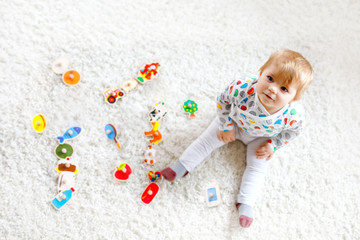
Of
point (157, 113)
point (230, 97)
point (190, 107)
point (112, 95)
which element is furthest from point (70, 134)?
point (230, 97)

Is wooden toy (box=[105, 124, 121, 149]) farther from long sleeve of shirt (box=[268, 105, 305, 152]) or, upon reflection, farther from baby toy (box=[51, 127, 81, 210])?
long sleeve of shirt (box=[268, 105, 305, 152])

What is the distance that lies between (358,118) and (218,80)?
0.51m

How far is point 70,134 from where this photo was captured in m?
1.02

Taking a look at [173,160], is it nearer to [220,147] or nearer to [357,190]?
[220,147]

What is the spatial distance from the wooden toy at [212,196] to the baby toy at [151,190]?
0.16 m

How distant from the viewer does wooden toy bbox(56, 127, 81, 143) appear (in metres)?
1.02

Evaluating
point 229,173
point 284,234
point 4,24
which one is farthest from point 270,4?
point 4,24

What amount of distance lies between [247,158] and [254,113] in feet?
0.80

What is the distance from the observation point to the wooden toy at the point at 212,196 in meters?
1.00

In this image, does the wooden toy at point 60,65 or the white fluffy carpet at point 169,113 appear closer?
the white fluffy carpet at point 169,113

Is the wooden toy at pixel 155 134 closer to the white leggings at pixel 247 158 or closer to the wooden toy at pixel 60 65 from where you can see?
the white leggings at pixel 247 158

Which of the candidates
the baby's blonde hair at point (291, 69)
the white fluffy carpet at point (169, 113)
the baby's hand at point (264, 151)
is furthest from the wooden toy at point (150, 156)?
the baby's blonde hair at point (291, 69)

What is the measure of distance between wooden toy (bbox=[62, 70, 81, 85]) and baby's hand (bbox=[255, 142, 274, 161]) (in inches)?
25.2

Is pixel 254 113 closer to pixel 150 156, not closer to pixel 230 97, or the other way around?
pixel 230 97
